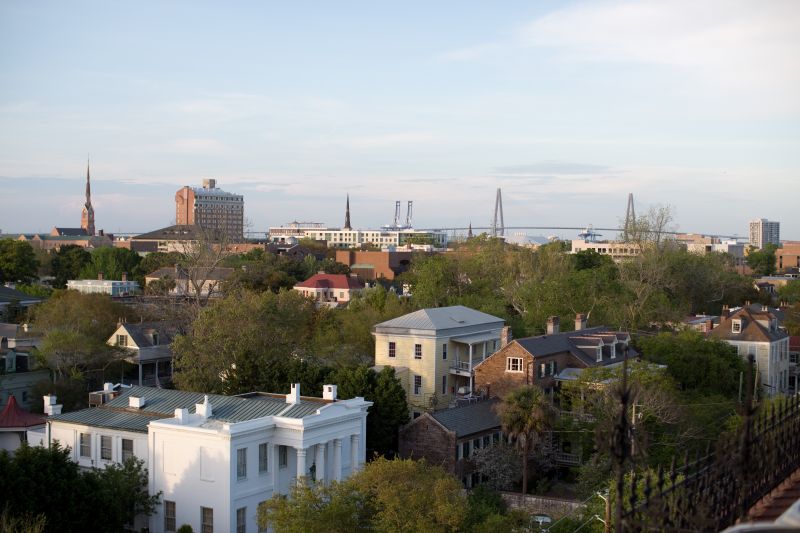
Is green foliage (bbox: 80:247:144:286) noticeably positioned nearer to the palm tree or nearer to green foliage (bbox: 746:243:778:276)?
the palm tree

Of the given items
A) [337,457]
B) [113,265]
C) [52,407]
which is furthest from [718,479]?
[113,265]

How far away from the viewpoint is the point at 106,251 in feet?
387

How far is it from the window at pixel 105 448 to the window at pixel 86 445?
0.52 meters

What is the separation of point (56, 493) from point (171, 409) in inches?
337

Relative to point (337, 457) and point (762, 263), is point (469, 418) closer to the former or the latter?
point (337, 457)

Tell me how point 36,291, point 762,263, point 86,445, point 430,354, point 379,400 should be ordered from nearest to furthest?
point 86,445 < point 379,400 < point 430,354 < point 36,291 < point 762,263

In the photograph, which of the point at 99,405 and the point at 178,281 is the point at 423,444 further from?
the point at 178,281

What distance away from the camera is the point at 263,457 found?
31109 millimetres

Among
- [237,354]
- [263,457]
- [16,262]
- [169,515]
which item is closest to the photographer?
[169,515]

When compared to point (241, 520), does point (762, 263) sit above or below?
above

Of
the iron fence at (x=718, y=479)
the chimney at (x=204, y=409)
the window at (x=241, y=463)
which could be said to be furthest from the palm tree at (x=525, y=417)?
the iron fence at (x=718, y=479)

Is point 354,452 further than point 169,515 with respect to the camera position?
Yes

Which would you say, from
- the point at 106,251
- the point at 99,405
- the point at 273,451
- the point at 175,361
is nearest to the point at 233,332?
the point at 175,361

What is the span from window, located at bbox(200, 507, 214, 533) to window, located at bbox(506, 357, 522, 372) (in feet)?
58.0
